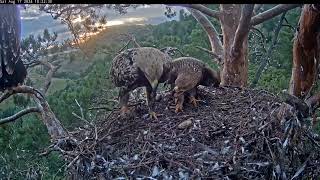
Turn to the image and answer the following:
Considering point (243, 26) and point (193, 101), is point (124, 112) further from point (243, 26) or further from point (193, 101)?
point (243, 26)

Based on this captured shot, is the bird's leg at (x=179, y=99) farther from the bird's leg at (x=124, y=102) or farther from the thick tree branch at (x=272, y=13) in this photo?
the thick tree branch at (x=272, y=13)

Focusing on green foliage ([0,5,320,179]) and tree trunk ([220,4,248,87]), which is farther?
green foliage ([0,5,320,179])

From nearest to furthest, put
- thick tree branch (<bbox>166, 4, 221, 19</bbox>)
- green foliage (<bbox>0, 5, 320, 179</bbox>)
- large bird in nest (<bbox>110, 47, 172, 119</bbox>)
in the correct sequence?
large bird in nest (<bbox>110, 47, 172, 119</bbox>)
thick tree branch (<bbox>166, 4, 221, 19</bbox>)
green foliage (<bbox>0, 5, 320, 179</bbox>)

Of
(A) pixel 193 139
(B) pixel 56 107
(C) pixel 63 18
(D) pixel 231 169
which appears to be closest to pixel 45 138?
(B) pixel 56 107

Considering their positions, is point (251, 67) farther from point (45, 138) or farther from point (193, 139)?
point (193, 139)

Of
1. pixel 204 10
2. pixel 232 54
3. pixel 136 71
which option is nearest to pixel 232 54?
pixel 232 54

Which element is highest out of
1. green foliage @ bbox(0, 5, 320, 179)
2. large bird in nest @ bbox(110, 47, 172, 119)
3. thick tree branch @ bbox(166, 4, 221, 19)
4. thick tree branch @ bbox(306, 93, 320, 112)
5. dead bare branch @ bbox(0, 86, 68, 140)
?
thick tree branch @ bbox(166, 4, 221, 19)

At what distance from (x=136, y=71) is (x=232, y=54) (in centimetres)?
88

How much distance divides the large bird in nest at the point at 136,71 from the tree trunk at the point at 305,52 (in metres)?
0.46

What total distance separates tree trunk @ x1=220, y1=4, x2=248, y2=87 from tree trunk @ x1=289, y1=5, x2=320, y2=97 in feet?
2.53

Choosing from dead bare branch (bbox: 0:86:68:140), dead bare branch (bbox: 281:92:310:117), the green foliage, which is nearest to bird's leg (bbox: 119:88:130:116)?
dead bare branch (bbox: 0:86:68:140)

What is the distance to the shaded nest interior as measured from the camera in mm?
1483

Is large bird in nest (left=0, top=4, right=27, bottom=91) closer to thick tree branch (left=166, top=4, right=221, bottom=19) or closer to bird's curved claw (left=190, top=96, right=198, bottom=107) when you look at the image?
bird's curved claw (left=190, top=96, right=198, bottom=107)

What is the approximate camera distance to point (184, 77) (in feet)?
6.03
